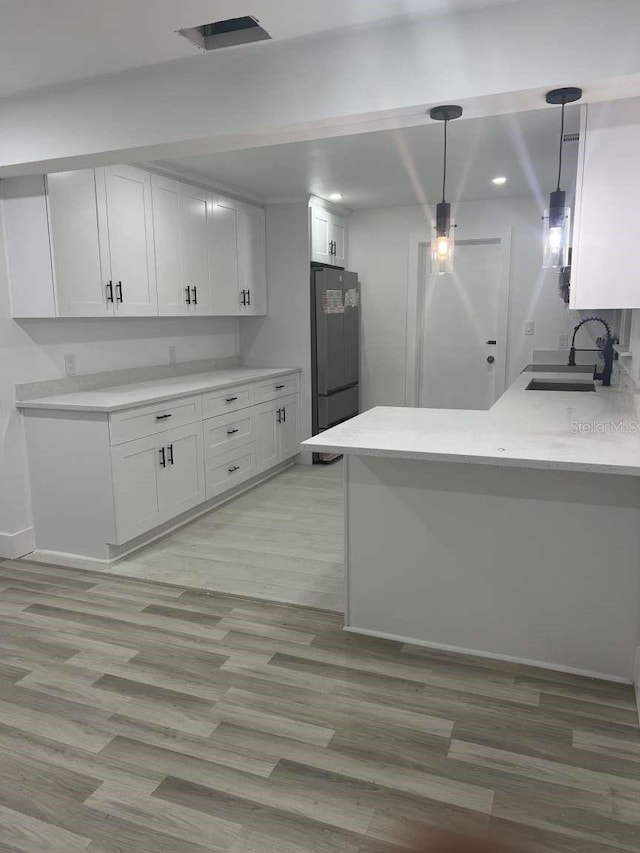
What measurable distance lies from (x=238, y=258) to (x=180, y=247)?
33.9 inches

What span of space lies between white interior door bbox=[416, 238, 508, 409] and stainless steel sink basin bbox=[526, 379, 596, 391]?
1510 mm

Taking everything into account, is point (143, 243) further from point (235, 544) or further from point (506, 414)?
point (506, 414)

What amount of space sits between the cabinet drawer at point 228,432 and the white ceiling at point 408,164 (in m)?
1.74

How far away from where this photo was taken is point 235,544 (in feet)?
12.2

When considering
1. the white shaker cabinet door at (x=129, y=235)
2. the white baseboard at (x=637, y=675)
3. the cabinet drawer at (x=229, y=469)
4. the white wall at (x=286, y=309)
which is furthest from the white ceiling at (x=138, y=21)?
the white wall at (x=286, y=309)

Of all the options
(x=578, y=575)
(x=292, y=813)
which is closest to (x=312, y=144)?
(x=578, y=575)

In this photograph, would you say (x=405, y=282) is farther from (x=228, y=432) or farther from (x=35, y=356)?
(x=35, y=356)

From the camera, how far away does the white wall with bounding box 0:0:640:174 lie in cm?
197

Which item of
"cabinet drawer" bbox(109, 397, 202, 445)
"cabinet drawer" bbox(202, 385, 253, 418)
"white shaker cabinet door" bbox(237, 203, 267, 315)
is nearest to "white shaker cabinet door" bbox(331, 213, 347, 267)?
"white shaker cabinet door" bbox(237, 203, 267, 315)

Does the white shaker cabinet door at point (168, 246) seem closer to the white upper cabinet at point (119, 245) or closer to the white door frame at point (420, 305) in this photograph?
the white upper cabinet at point (119, 245)

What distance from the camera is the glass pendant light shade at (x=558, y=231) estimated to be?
7.72ft

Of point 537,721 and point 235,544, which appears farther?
point 235,544

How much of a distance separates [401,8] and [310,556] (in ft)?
8.51

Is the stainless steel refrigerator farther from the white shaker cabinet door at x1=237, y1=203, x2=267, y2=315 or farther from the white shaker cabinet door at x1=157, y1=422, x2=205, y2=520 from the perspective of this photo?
the white shaker cabinet door at x1=157, y1=422, x2=205, y2=520
